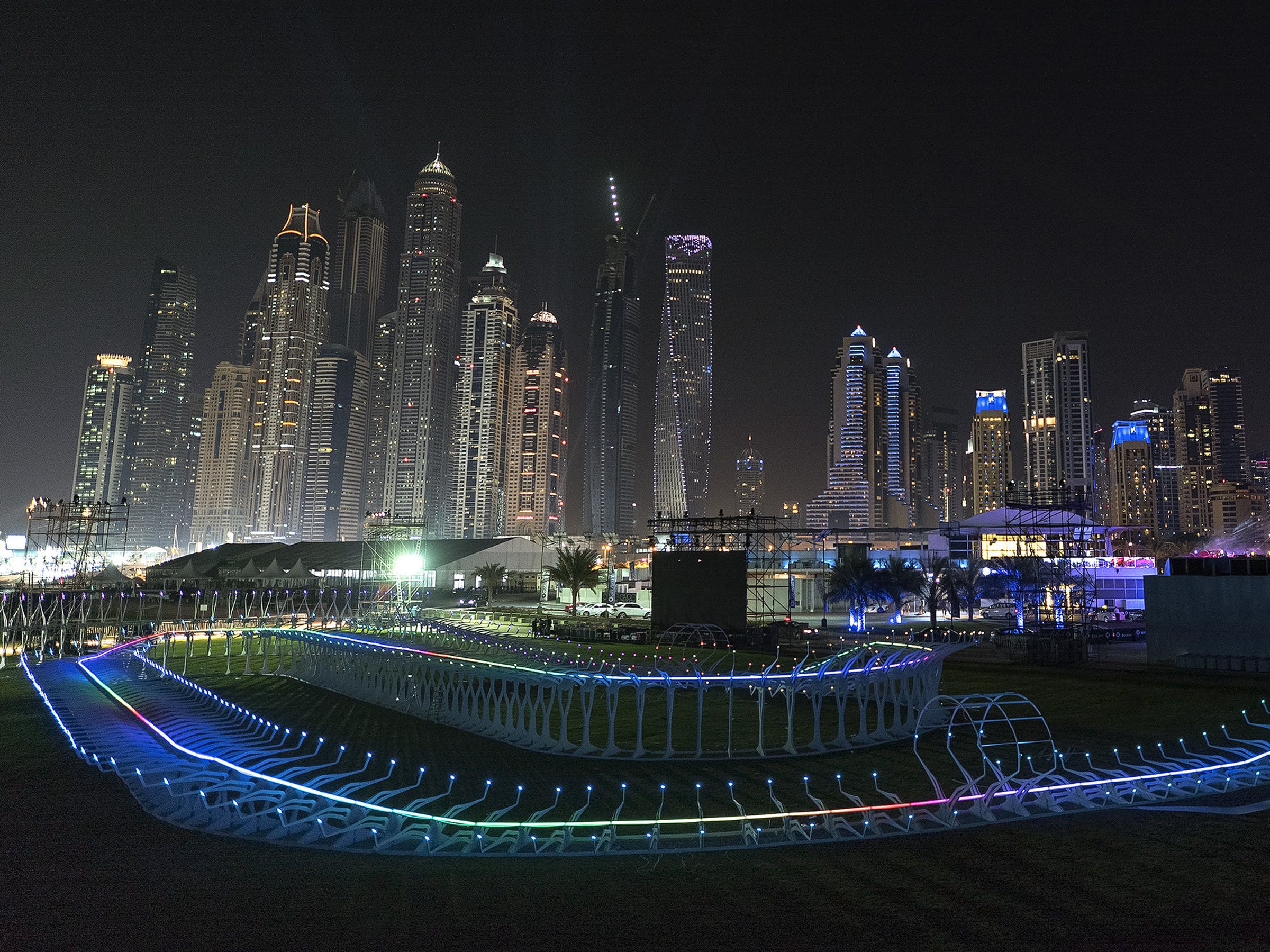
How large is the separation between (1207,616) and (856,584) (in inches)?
761

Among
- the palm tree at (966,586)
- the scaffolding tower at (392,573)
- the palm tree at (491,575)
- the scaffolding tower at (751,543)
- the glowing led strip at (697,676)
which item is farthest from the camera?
the palm tree at (491,575)

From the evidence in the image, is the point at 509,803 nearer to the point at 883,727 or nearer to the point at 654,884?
the point at 654,884

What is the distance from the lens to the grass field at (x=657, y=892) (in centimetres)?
831

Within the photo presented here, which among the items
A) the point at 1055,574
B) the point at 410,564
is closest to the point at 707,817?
the point at 1055,574

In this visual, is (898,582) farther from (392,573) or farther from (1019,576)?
(392,573)

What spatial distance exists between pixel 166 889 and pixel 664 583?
3562 centimetres

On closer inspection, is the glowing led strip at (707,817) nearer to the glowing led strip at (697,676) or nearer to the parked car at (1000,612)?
the glowing led strip at (697,676)

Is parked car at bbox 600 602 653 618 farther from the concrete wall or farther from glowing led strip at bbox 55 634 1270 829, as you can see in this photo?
glowing led strip at bbox 55 634 1270 829

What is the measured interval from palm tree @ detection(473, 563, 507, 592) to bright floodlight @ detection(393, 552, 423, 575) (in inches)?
244

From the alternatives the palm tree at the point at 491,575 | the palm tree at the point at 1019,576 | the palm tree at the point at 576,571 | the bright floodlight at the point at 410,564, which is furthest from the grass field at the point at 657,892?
the palm tree at the point at 491,575

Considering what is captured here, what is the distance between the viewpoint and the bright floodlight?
253ft

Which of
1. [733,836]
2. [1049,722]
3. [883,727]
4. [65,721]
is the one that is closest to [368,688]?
[65,721]

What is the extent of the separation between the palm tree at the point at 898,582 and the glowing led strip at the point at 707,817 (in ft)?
113

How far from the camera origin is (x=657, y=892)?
9.55 metres
